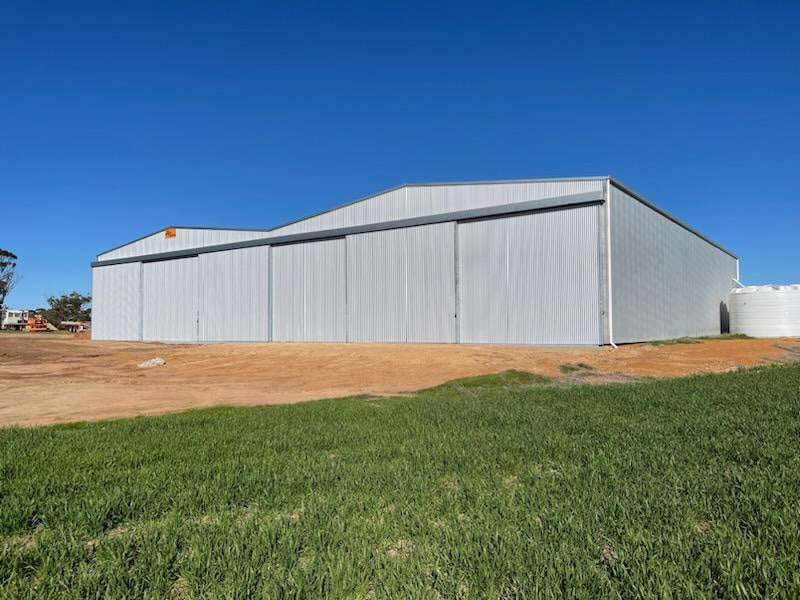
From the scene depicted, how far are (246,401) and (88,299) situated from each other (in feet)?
360

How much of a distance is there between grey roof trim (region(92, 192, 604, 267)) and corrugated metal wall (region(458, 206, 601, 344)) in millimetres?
370

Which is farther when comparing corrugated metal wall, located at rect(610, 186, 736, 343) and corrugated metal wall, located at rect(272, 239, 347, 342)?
corrugated metal wall, located at rect(272, 239, 347, 342)

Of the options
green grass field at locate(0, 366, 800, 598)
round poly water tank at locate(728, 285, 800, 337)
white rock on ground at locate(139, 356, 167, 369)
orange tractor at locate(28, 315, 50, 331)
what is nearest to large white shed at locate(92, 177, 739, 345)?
round poly water tank at locate(728, 285, 800, 337)

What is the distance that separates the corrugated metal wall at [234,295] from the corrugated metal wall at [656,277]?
823 inches

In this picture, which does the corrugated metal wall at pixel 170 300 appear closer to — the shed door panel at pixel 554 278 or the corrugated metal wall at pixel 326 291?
the corrugated metal wall at pixel 326 291

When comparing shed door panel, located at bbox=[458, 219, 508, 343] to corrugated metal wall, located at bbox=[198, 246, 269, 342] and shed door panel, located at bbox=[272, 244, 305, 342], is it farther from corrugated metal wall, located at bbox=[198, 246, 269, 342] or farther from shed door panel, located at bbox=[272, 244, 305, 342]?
corrugated metal wall, located at bbox=[198, 246, 269, 342]

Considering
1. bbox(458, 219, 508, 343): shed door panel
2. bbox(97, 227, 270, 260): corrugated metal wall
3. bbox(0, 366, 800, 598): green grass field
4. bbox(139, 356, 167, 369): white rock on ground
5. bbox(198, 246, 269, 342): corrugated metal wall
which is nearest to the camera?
bbox(0, 366, 800, 598): green grass field

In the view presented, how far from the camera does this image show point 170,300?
126 ft

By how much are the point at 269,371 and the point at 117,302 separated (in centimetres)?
3028

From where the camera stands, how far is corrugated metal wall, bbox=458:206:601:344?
22.1 metres

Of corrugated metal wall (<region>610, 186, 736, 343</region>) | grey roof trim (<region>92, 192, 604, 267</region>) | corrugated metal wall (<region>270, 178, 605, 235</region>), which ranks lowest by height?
corrugated metal wall (<region>610, 186, 736, 343</region>)

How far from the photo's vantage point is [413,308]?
26.4m

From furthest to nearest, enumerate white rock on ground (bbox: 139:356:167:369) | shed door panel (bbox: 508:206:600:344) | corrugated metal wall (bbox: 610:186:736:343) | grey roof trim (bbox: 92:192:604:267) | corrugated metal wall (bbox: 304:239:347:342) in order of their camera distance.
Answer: corrugated metal wall (bbox: 304:239:347:342) → corrugated metal wall (bbox: 610:186:736:343) → grey roof trim (bbox: 92:192:604:267) → shed door panel (bbox: 508:206:600:344) → white rock on ground (bbox: 139:356:167:369)

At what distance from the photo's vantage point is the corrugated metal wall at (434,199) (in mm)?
23219
